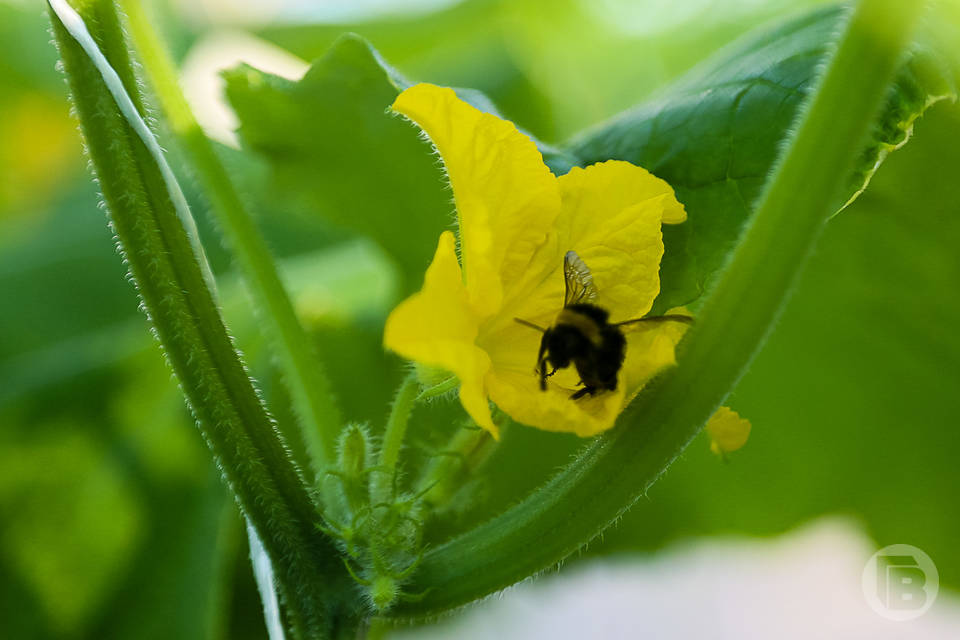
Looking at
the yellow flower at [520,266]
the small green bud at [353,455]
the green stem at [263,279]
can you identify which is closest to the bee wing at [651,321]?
the yellow flower at [520,266]

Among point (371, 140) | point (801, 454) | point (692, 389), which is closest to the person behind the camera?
point (692, 389)

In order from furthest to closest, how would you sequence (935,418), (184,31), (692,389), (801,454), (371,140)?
(184,31) → (801,454) → (935,418) → (371,140) → (692,389)

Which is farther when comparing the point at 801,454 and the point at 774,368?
the point at 801,454

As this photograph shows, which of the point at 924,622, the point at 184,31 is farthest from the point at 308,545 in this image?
the point at 184,31

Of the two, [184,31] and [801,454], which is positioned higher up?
[184,31]

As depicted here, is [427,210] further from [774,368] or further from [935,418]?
[935,418]

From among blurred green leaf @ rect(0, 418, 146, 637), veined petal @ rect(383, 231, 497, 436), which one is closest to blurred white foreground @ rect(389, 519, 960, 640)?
blurred green leaf @ rect(0, 418, 146, 637)

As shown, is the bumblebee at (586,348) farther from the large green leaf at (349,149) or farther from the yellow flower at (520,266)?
the large green leaf at (349,149)
